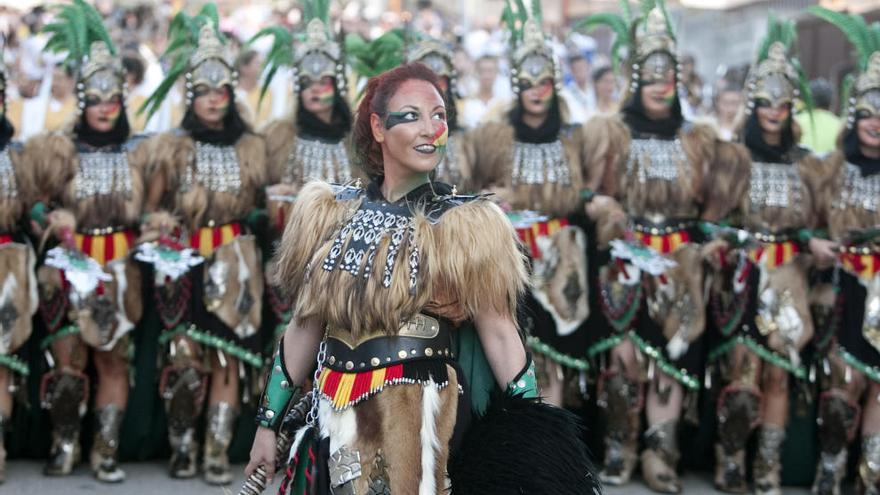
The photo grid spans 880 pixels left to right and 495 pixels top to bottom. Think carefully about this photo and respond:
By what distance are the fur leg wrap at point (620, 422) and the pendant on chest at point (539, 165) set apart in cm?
108

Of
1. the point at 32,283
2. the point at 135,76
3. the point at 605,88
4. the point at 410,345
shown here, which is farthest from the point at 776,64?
the point at 135,76

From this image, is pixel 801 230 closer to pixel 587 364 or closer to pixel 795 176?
pixel 795 176

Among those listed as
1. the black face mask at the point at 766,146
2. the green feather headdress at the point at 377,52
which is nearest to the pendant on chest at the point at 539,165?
the green feather headdress at the point at 377,52

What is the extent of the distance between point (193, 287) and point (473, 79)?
5716 millimetres

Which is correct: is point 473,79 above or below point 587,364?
above

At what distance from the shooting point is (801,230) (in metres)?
6.50

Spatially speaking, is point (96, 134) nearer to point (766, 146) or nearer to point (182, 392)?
point (182, 392)

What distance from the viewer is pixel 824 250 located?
6312 mm

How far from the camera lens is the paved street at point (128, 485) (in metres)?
6.25

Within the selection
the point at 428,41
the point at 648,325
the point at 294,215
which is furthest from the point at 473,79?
the point at 294,215

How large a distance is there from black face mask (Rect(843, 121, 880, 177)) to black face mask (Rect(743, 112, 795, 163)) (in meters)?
0.29

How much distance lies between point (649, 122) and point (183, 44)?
2.54m

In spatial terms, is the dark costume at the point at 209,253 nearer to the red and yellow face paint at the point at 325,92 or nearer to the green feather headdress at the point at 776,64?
the red and yellow face paint at the point at 325,92

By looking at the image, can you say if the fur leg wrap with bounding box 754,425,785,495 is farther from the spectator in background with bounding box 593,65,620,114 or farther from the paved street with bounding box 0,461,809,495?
the spectator in background with bounding box 593,65,620,114
